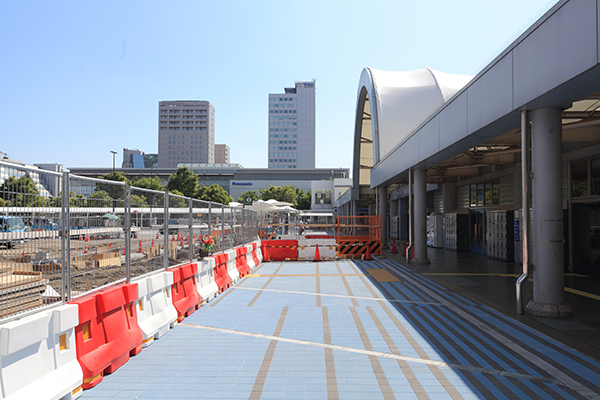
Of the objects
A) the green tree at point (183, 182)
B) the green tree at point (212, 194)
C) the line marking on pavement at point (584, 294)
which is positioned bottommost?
the line marking on pavement at point (584, 294)

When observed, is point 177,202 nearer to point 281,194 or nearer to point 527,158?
point 527,158

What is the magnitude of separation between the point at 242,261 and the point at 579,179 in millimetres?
11630

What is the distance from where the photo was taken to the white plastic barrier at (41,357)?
3730 mm

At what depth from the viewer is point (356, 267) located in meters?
17.2

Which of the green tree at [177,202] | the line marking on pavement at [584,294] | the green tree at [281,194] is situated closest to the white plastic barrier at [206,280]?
the green tree at [177,202]

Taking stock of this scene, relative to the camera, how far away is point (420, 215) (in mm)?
17453

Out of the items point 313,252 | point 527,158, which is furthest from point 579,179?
point 313,252

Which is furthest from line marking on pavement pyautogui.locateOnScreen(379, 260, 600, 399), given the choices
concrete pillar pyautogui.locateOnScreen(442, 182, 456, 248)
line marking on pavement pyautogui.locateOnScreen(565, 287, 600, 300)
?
concrete pillar pyautogui.locateOnScreen(442, 182, 456, 248)

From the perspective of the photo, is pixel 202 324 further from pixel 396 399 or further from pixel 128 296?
pixel 396 399

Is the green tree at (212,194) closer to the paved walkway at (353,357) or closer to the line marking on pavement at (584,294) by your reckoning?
the paved walkway at (353,357)

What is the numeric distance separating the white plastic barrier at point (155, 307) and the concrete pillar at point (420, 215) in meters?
12.1

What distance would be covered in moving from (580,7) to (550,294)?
5.02 meters

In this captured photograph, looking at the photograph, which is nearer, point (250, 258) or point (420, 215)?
point (250, 258)

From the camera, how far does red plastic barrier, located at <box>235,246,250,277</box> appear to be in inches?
551
